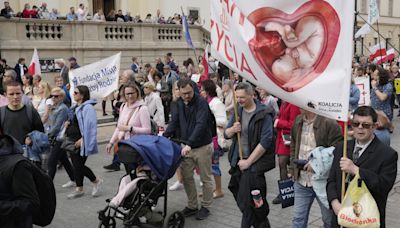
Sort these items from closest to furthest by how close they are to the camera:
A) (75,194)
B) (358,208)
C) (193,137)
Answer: (358,208) < (193,137) < (75,194)

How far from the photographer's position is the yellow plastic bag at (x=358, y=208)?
326 centimetres

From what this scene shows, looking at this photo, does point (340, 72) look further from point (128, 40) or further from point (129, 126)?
point (128, 40)

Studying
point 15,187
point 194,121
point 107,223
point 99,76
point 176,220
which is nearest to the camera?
point 15,187

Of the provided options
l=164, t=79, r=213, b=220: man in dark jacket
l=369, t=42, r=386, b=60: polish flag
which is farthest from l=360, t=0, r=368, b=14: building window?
l=164, t=79, r=213, b=220: man in dark jacket

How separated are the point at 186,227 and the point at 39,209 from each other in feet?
8.75

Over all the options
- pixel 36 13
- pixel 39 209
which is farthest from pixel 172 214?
pixel 36 13

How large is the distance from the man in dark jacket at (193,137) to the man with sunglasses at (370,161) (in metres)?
2.38

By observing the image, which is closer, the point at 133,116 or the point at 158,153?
the point at 158,153

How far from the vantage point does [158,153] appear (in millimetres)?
5156

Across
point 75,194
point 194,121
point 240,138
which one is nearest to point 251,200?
point 240,138

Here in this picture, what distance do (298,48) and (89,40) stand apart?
18828 millimetres

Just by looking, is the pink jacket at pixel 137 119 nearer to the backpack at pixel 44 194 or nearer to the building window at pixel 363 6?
the backpack at pixel 44 194

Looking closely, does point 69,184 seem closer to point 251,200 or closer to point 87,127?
point 87,127

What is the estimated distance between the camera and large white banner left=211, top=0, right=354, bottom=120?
335 cm
